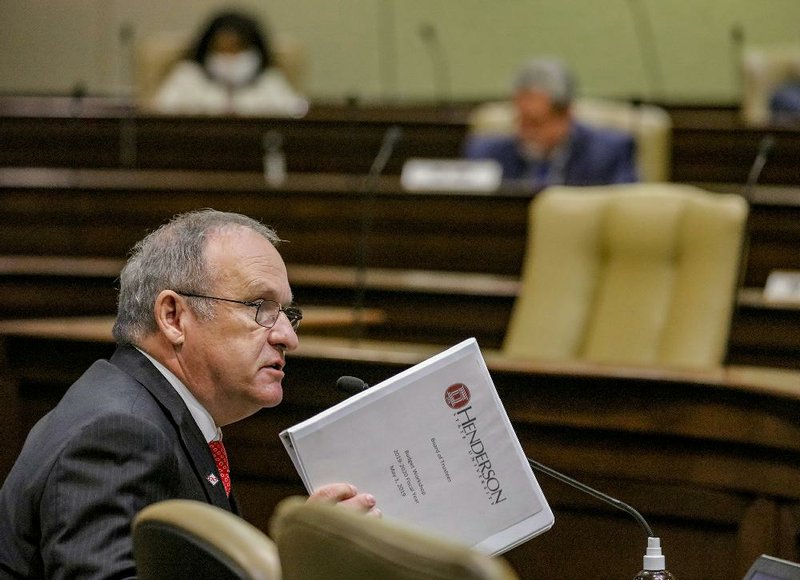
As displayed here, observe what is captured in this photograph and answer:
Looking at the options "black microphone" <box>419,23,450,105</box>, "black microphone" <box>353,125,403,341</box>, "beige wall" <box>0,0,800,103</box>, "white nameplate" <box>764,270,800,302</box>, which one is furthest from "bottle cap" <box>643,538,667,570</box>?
"black microphone" <box>419,23,450,105</box>

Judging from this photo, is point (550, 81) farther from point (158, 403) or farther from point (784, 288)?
point (158, 403)

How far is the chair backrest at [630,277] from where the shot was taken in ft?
12.9

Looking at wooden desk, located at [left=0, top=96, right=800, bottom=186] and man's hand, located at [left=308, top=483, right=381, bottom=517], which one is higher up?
wooden desk, located at [left=0, top=96, right=800, bottom=186]

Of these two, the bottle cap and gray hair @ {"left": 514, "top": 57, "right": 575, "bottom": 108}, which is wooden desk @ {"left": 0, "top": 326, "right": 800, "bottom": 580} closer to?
the bottle cap

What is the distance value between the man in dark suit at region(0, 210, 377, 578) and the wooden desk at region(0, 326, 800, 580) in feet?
2.73

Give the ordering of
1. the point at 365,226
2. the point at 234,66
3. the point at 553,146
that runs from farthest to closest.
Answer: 1. the point at 234,66
2. the point at 553,146
3. the point at 365,226

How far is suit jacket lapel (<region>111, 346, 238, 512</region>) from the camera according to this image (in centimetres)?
178

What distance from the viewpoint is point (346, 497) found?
1726mm

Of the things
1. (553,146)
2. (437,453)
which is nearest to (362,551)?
(437,453)

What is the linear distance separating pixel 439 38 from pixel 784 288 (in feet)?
16.9

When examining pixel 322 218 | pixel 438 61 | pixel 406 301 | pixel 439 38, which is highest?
pixel 439 38

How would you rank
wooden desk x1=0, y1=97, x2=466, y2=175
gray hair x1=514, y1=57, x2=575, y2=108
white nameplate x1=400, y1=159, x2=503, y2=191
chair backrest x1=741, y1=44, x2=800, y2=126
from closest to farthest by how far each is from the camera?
white nameplate x1=400, y1=159, x2=503, y2=191 → gray hair x1=514, y1=57, x2=575, y2=108 → wooden desk x1=0, y1=97, x2=466, y2=175 → chair backrest x1=741, y1=44, x2=800, y2=126

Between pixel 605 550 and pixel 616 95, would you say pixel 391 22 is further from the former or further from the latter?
pixel 605 550

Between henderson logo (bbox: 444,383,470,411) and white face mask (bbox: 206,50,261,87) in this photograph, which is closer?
henderson logo (bbox: 444,383,470,411)
